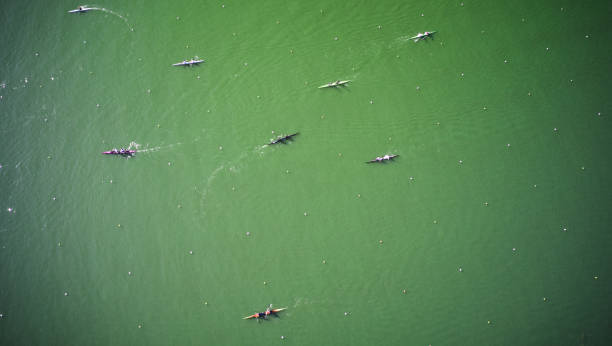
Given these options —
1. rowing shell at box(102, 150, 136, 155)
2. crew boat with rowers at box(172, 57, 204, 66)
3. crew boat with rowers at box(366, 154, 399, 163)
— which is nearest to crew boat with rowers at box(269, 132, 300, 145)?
crew boat with rowers at box(366, 154, 399, 163)

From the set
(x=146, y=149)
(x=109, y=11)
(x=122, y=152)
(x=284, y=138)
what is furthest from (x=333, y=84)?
(x=109, y=11)

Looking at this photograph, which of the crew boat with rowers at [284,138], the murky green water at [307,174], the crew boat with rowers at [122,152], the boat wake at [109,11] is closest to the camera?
Result: the murky green water at [307,174]

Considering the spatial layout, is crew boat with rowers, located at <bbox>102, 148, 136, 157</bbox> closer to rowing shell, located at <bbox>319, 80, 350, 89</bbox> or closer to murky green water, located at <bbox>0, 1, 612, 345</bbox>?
murky green water, located at <bbox>0, 1, 612, 345</bbox>

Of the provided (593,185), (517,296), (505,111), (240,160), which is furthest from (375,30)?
(517,296)

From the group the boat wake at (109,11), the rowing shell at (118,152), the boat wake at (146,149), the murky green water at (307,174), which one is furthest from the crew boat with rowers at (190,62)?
the rowing shell at (118,152)

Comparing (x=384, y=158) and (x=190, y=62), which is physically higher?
(x=190, y=62)

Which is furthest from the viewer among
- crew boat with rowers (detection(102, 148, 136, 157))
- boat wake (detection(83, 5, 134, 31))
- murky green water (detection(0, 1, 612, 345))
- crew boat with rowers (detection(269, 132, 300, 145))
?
boat wake (detection(83, 5, 134, 31))

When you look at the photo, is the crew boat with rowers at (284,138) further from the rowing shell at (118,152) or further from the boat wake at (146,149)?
the rowing shell at (118,152)

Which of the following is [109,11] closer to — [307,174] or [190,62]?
[190,62]
